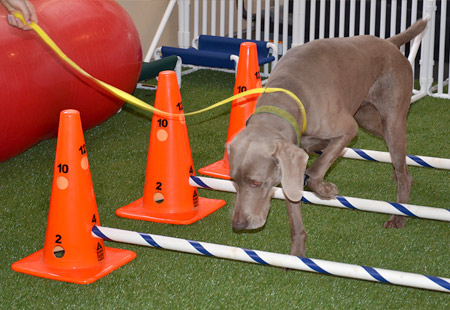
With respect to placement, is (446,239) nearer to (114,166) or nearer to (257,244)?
(257,244)

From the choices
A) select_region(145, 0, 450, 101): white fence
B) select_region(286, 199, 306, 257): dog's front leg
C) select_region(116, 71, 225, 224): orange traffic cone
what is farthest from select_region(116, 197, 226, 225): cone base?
select_region(145, 0, 450, 101): white fence

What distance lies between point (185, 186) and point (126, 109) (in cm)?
247

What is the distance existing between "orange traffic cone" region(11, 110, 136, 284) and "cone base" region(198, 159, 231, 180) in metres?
1.44

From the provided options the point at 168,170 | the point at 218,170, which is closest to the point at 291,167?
the point at 168,170

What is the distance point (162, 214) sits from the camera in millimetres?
4395

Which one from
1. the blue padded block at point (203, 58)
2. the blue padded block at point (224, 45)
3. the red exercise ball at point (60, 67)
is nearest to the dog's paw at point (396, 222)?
the red exercise ball at point (60, 67)

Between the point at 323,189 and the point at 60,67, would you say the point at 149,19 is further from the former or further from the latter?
the point at 323,189

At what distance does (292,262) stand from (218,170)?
1.89 metres

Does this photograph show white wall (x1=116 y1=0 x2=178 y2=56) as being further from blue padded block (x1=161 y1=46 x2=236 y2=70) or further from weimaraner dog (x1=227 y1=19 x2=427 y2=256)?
weimaraner dog (x1=227 y1=19 x2=427 y2=256)

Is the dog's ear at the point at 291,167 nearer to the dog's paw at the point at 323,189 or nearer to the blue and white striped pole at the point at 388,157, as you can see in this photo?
the dog's paw at the point at 323,189

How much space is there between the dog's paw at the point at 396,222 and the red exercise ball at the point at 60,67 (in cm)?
244

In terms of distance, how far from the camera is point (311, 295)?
11.5 feet

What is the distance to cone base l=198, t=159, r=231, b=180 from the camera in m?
5.08

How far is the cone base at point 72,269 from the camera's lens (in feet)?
12.0
